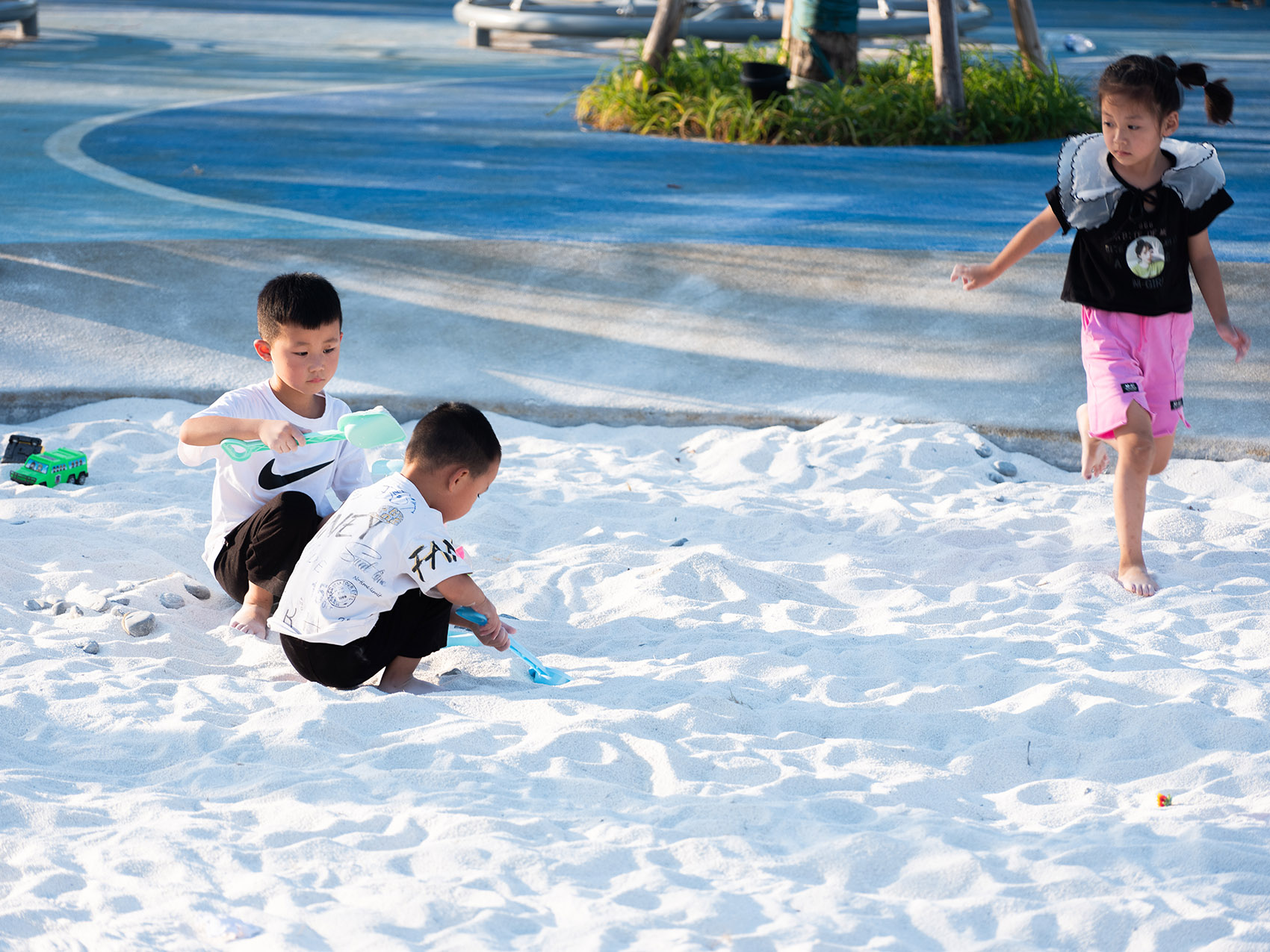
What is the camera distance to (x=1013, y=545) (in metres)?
4.32

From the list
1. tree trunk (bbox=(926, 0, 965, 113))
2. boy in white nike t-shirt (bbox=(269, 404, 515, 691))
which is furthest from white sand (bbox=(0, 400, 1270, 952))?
tree trunk (bbox=(926, 0, 965, 113))

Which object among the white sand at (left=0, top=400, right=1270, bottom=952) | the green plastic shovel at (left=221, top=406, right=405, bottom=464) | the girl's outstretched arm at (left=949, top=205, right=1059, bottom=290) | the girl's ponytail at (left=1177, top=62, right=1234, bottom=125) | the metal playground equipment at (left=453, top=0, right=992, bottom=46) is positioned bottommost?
the white sand at (left=0, top=400, right=1270, bottom=952)

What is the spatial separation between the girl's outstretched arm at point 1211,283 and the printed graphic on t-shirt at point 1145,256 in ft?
0.36

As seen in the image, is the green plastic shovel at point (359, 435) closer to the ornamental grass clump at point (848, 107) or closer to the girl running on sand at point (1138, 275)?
the girl running on sand at point (1138, 275)

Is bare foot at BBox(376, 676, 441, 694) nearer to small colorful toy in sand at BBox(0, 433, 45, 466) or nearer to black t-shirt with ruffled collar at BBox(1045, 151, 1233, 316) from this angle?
small colorful toy in sand at BBox(0, 433, 45, 466)

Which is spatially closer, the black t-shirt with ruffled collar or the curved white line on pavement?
the black t-shirt with ruffled collar

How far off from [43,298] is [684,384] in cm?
345

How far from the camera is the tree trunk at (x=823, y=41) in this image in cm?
1058

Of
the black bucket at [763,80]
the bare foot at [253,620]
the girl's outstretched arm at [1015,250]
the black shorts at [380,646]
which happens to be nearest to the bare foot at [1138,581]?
the girl's outstretched arm at [1015,250]

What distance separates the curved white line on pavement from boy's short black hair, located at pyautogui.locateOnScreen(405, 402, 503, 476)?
4138 millimetres

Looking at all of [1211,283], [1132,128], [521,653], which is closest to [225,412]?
[521,653]

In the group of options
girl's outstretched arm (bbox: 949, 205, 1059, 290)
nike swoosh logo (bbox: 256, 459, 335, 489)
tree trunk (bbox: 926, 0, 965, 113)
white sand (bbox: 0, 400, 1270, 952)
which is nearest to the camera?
white sand (bbox: 0, 400, 1270, 952)

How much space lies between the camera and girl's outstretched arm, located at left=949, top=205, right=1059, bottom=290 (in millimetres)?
4141

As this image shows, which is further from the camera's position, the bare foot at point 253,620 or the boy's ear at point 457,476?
the bare foot at point 253,620
